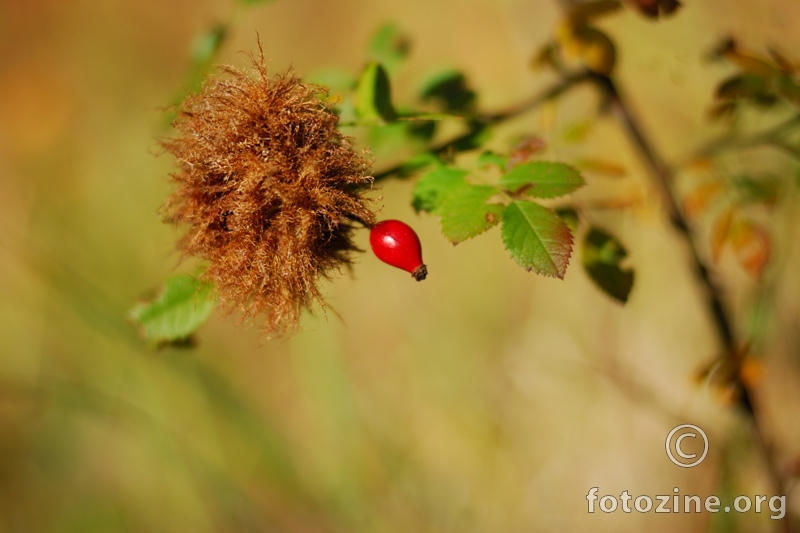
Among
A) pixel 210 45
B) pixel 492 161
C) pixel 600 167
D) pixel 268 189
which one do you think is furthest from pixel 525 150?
pixel 210 45

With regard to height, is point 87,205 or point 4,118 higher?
point 4,118

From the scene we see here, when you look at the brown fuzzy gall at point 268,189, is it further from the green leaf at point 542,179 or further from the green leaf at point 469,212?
the green leaf at point 542,179

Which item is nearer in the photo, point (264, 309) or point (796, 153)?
point (264, 309)

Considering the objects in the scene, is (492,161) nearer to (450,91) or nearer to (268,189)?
(268,189)

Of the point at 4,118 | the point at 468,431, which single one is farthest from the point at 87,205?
the point at 468,431

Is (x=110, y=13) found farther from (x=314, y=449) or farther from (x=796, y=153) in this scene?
(x=796, y=153)

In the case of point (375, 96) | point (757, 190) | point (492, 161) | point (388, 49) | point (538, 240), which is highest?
point (388, 49)
